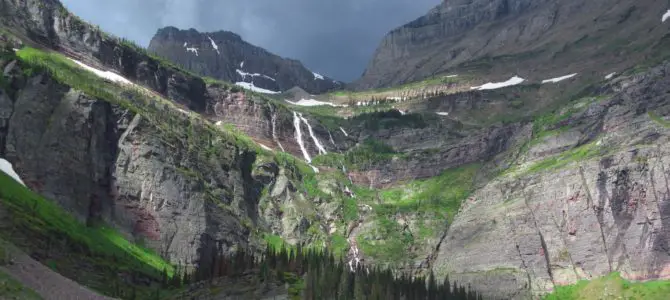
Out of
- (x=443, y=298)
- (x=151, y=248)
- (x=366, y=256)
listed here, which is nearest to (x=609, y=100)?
(x=366, y=256)

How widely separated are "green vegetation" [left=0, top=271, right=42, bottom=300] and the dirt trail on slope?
157cm

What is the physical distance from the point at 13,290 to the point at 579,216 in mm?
A: 125620

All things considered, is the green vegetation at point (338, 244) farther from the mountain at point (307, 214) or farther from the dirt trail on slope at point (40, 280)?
the dirt trail on slope at point (40, 280)

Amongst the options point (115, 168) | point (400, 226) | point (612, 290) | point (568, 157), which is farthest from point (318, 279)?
point (568, 157)

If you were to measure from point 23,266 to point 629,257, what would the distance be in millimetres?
119625

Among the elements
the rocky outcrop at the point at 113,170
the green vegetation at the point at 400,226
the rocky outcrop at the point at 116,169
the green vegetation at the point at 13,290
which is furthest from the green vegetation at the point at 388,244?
the green vegetation at the point at 13,290

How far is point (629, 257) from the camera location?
441 ft

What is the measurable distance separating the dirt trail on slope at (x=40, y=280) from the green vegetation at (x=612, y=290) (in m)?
99.1

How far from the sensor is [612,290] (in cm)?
12862

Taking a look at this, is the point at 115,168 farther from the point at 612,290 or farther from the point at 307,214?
the point at 612,290

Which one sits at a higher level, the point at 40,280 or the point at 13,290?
the point at 40,280

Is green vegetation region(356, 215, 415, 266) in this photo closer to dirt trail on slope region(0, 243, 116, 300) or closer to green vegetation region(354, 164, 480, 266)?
green vegetation region(354, 164, 480, 266)

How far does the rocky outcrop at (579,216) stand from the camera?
5389 inches

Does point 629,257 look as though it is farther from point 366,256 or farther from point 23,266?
point 23,266
